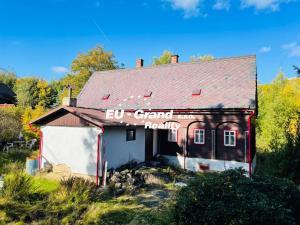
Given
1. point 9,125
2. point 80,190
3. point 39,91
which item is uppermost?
point 39,91

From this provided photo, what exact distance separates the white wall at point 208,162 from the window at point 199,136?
125 centimetres

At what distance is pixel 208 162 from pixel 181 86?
6.30 metres

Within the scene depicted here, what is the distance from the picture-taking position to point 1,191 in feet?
28.6

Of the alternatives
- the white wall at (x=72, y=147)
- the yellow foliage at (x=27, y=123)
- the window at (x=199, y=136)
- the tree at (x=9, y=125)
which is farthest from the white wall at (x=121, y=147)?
the yellow foliage at (x=27, y=123)

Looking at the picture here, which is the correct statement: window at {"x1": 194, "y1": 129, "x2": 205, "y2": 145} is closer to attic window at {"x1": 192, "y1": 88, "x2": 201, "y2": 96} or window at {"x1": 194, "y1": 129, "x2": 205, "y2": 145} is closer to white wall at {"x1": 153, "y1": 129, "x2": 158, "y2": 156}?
attic window at {"x1": 192, "y1": 88, "x2": 201, "y2": 96}

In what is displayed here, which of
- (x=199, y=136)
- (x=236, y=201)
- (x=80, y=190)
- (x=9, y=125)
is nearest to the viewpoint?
(x=236, y=201)

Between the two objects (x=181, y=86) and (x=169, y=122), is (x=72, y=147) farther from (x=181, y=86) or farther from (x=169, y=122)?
(x=181, y=86)

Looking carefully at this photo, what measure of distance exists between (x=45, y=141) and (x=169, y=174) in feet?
25.5

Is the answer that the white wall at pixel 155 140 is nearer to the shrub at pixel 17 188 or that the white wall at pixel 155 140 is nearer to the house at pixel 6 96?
the shrub at pixel 17 188

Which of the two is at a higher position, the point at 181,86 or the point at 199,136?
the point at 181,86

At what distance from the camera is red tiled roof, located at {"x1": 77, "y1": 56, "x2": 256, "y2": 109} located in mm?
15812

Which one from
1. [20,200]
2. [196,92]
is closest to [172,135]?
[196,92]

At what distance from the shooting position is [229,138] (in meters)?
15.4

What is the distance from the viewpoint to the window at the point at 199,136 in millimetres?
16250
